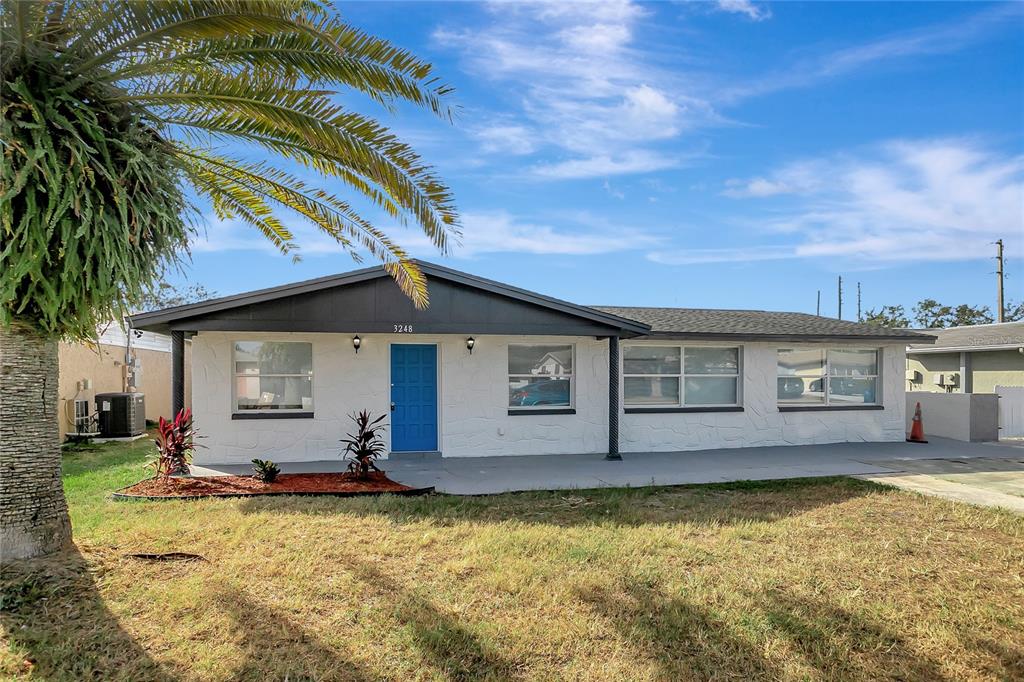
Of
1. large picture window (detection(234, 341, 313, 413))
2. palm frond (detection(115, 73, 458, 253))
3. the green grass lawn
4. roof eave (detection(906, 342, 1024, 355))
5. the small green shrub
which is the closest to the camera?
the green grass lawn

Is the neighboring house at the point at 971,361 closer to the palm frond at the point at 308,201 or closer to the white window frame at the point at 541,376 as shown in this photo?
the white window frame at the point at 541,376

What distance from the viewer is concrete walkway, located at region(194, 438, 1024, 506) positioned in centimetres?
930

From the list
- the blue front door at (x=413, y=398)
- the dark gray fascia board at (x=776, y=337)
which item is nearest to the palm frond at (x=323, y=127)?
the blue front door at (x=413, y=398)

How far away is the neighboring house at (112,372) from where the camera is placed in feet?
48.2

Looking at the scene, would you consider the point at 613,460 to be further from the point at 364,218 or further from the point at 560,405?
the point at 364,218

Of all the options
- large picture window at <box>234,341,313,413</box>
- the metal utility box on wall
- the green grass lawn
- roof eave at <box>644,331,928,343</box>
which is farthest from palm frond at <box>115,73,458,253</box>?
the metal utility box on wall

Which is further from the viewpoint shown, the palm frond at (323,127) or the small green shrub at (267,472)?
the small green shrub at (267,472)

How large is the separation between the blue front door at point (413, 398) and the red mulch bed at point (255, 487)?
2104 mm

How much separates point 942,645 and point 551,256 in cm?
1519

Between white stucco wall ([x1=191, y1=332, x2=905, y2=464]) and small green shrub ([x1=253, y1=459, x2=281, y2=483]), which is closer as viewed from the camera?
small green shrub ([x1=253, y1=459, x2=281, y2=483])

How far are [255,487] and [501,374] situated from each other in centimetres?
496

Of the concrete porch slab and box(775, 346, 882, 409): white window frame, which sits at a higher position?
box(775, 346, 882, 409): white window frame

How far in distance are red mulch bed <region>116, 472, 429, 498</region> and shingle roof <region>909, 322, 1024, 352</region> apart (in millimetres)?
17508

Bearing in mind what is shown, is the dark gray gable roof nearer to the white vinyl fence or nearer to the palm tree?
the palm tree
